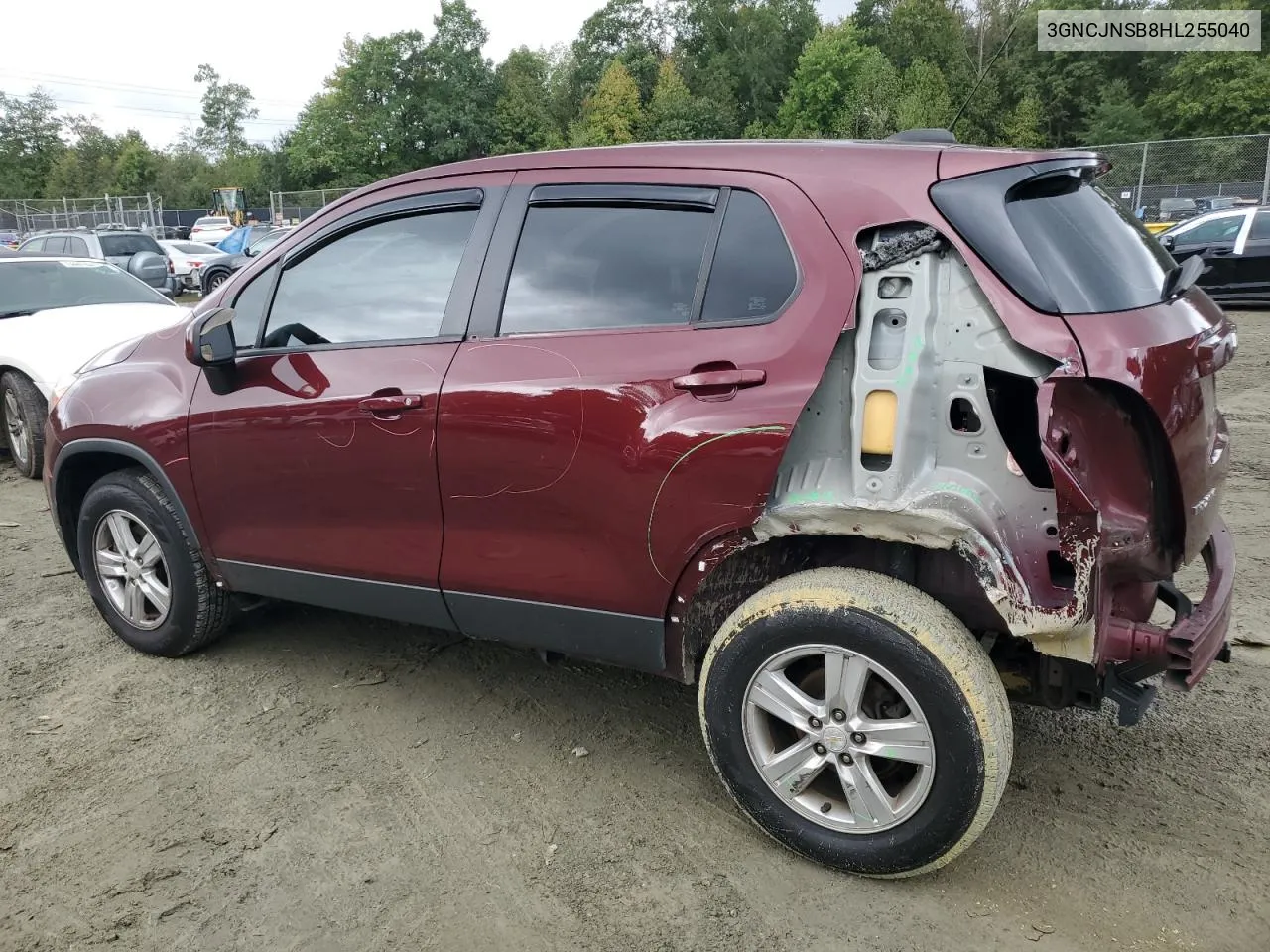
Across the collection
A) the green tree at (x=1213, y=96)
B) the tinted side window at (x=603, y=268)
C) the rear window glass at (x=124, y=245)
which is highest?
the green tree at (x=1213, y=96)

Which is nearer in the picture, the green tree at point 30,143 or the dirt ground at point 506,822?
the dirt ground at point 506,822

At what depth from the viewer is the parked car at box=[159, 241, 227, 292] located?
888 inches

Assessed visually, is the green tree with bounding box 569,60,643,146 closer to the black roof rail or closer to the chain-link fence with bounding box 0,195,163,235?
the chain-link fence with bounding box 0,195,163,235

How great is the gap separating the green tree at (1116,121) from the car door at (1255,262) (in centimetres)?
3315

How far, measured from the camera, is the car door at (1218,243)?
12.8m

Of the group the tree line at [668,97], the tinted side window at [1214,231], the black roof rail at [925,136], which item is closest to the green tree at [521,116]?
the tree line at [668,97]

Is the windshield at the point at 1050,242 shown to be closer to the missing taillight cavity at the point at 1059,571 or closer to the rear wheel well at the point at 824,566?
the missing taillight cavity at the point at 1059,571

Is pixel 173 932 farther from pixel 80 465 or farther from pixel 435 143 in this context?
pixel 435 143

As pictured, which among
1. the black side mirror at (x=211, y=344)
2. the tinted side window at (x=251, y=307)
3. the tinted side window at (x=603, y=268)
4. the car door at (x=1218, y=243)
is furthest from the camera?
the car door at (x=1218, y=243)

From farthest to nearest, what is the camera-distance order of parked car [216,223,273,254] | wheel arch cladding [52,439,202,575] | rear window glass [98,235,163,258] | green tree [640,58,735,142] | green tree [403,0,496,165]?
green tree [403,0,496,165] → green tree [640,58,735,142] → parked car [216,223,273,254] → rear window glass [98,235,163,258] → wheel arch cladding [52,439,202,575]

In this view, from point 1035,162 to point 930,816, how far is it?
5.67ft

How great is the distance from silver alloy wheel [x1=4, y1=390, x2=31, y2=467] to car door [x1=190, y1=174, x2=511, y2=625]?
431 centimetres

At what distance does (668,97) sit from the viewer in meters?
63.6

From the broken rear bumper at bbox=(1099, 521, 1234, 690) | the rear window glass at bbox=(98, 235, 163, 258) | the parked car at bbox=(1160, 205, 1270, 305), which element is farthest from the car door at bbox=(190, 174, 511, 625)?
the rear window glass at bbox=(98, 235, 163, 258)
